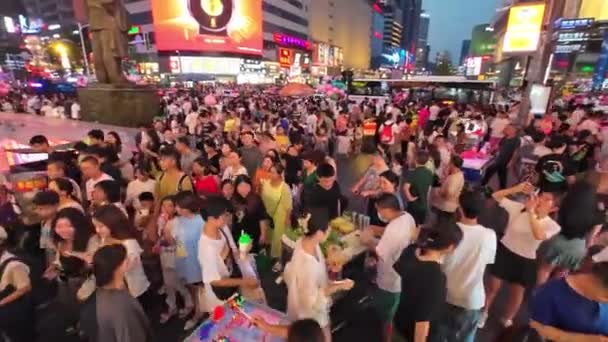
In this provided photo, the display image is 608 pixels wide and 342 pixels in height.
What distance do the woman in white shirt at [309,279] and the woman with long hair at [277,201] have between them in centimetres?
181

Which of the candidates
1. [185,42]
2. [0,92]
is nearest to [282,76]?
[185,42]

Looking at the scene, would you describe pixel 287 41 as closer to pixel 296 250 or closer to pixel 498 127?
pixel 498 127

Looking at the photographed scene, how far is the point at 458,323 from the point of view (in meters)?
3.11

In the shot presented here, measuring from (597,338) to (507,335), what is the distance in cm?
58

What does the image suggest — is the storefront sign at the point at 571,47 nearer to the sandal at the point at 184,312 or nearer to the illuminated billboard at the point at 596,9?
the sandal at the point at 184,312

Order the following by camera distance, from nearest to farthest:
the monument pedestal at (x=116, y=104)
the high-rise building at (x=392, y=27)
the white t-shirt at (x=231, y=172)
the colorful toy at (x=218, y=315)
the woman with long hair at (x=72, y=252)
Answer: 1. the colorful toy at (x=218, y=315)
2. the woman with long hair at (x=72, y=252)
3. the white t-shirt at (x=231, y=172)
4. the monument pedestal at (x=116, y=104)
5. the high-rise building at (x=392, y=27)

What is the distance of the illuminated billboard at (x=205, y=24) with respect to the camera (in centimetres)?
3197

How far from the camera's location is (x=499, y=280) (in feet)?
12.8

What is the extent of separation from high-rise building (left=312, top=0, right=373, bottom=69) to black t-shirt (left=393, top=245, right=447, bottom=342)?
86900 millimetres

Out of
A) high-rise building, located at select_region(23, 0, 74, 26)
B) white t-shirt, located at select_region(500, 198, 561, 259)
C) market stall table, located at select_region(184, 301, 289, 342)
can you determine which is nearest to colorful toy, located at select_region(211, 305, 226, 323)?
market stall table, located at select_region(184, 301, 289, 342)

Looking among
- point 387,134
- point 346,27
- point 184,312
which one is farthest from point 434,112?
point 346,27

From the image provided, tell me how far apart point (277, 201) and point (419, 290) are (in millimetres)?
2416

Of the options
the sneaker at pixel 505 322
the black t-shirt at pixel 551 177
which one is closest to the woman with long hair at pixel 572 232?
the black t-shirt at pixel 551 177

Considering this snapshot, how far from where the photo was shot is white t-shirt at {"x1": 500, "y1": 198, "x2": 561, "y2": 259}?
135 inches
